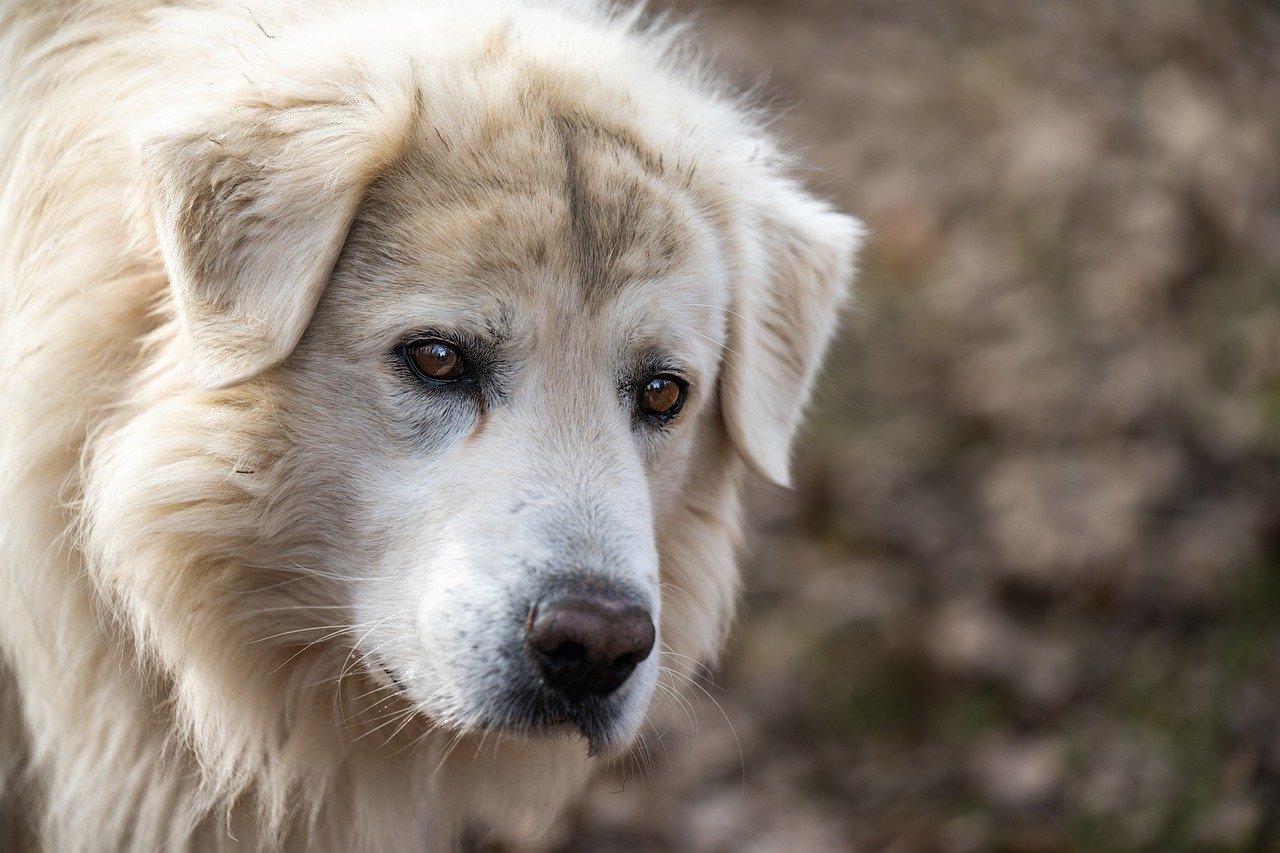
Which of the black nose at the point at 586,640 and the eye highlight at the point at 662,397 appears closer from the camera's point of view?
the black nose at the point at 586,640

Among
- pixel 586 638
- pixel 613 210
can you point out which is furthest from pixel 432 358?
pixel 586 638

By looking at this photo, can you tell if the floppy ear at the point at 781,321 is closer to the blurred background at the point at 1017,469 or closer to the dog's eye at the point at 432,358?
the dog's eye at the point at 432,358

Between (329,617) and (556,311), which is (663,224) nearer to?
(556,311)

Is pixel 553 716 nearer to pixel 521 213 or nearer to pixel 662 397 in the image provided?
pixel 662 397

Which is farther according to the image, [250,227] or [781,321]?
[781,321]

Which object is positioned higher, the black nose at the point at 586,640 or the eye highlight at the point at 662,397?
the eye highlight at the point at 662,397

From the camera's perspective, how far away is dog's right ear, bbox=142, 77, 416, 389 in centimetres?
263

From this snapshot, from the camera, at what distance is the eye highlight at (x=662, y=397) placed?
10.1ft

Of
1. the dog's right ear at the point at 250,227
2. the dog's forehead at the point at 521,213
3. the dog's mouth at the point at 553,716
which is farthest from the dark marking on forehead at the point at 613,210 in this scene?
the dog's mouth at the point at 553,716

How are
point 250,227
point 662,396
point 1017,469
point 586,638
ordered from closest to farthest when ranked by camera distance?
point 586,638 < point 250,227 < point 662,396 < point 1017,469

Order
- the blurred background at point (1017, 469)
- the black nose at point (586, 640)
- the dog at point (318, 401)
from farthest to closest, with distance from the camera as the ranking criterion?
the blurred background at point (1017, 469) < the dog at point (318, 401) < the black nose at point (586, 640)

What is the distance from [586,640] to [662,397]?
30.1 inches

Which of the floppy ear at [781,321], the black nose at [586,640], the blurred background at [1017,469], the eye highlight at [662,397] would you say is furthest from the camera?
the blurred background at [1017,469]

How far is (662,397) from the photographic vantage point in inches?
122
